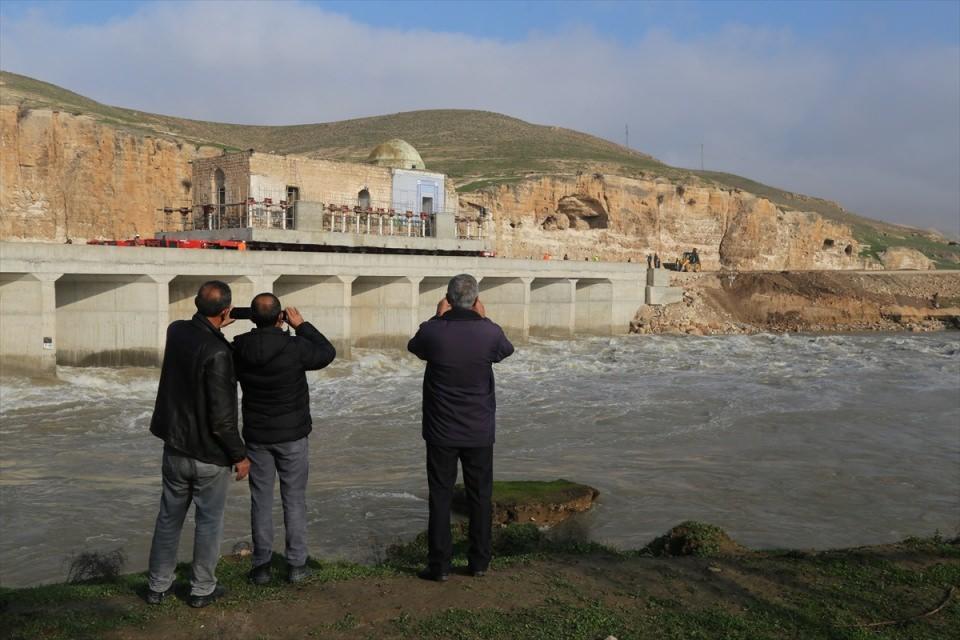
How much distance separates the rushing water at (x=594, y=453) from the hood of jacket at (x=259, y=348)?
11.9 feet

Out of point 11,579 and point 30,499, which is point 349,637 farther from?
point 30,499

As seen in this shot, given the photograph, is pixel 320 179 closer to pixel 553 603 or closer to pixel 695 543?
pixel 695 543

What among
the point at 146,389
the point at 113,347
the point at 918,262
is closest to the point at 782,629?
the point at 146,389

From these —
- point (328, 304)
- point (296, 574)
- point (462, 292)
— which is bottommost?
point (296, 574)

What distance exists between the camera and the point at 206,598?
17.3ft

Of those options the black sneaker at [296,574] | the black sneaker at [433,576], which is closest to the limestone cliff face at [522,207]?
the black sneaker at [296,574]

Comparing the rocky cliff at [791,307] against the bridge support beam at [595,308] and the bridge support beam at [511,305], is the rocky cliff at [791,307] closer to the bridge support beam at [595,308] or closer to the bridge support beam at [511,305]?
the bridge support beam at [595,308]

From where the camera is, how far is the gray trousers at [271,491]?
5758 millimetres

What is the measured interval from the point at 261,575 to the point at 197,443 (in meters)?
1.20

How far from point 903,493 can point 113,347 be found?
66.2 feet

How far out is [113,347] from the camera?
919 inches

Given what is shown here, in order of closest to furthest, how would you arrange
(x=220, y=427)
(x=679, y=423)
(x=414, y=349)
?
(x=220, y=427) < (x=414, y=349) < (x=679, y=423)

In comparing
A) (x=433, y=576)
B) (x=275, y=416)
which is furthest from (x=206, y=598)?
(x=433, y=576)

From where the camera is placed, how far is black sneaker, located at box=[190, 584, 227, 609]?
5230 millimetres
